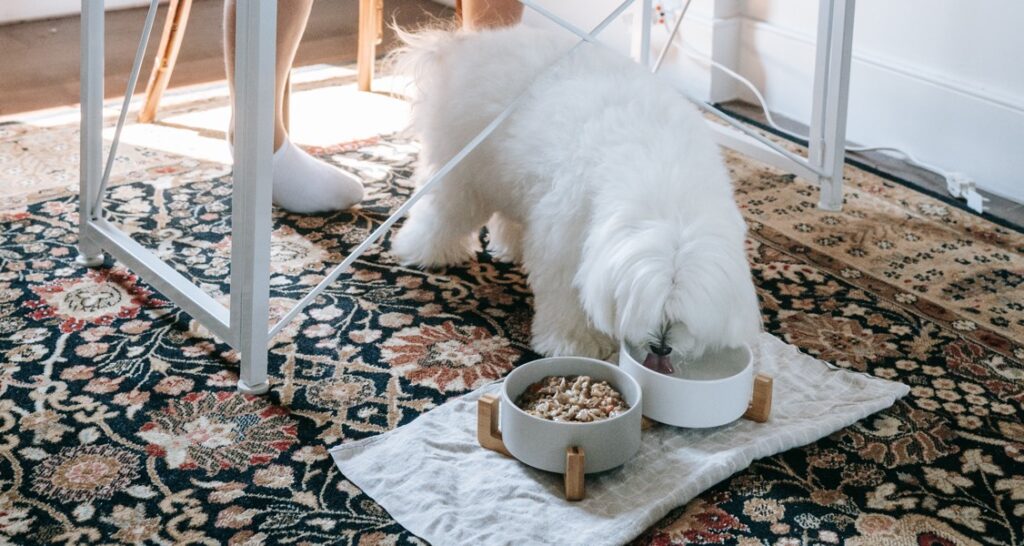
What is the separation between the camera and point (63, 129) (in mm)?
2549

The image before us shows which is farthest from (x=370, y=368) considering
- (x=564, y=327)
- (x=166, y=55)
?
(x=166, y=55)

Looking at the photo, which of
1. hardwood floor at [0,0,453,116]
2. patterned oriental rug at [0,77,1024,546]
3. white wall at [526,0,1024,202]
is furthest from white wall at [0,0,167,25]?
white wall at [526,0,1024,202]

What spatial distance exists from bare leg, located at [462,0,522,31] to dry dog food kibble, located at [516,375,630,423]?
3.11 feet

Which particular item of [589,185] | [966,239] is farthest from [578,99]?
[966,239]

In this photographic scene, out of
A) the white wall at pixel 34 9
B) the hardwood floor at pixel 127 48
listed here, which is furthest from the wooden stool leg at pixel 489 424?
the white wall at pixel 34 9

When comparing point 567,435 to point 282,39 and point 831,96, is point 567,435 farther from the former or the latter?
point 831,96

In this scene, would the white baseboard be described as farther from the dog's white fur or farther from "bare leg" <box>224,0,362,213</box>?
"bare leg" <box>224,0,362,213</box>

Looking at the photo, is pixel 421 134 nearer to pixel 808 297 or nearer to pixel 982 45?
pixel 808 297

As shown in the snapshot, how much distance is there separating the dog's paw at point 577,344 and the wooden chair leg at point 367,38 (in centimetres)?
141

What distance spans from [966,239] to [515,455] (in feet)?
3.82

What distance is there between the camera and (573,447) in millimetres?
1298

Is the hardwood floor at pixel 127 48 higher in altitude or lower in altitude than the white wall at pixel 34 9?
lower

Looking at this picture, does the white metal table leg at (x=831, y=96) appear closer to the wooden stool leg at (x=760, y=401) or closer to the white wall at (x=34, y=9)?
the wooden stool leg at (x=760, y=401)

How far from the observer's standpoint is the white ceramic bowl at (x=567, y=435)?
1300 millimetres
